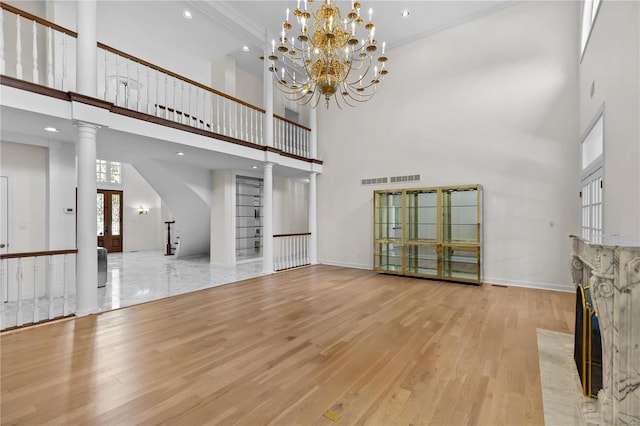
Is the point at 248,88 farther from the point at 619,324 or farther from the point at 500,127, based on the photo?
the point at 619,324

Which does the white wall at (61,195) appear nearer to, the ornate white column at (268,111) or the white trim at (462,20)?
the ornate white column at (268,111)

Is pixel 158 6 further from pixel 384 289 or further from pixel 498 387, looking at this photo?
pixel 498 387

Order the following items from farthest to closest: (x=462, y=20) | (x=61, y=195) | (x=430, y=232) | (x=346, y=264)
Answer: (x=346, y=264)
(x=430, y=232)
(x=462, y=20)
(x=61, y=195)

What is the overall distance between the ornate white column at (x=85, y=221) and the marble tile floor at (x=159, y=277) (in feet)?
1.25

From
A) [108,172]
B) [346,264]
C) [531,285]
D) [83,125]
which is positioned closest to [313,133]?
[346,264]

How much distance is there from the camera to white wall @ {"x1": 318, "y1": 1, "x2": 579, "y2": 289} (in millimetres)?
5316

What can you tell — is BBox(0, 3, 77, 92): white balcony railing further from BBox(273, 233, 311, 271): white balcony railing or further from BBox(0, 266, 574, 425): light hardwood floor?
BBox(273, 233, 311, 271): white balcony railing

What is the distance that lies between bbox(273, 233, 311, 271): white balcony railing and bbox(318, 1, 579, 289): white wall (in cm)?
169

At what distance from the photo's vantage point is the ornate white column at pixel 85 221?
13.0 feet

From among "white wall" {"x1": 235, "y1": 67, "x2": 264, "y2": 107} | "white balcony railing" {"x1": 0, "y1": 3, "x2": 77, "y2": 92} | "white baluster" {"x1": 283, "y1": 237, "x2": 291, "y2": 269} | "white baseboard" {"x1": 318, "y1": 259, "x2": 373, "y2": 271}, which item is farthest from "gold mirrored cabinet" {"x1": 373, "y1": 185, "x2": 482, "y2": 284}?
"white balcony railing" {"x1": 0, "y1": 3, "x2": 77, "y2": 92}

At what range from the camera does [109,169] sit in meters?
11.3

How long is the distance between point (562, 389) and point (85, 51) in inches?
251

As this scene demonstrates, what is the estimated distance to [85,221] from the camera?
3.98m

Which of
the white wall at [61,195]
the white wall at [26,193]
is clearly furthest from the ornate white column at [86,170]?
the white wall at [26,193]
